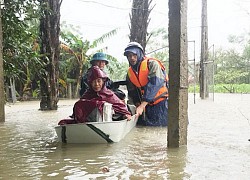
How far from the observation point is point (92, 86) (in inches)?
207

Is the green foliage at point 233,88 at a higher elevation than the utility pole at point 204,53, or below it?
below

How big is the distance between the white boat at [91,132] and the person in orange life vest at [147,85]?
1537 mm

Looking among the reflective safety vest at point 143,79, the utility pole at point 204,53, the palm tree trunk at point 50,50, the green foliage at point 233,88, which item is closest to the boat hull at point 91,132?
the reflective safety vest at point 143,79

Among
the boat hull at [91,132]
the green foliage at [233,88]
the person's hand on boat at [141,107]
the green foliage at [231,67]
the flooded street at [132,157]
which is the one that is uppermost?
the green foliage at [231,67]

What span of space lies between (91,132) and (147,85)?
6.71ft

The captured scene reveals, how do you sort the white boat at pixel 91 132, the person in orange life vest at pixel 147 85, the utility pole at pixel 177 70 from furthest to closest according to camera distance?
the person in orange life vest at pixel 147 85, the white boat at pixel 91 132, the utility pole at pixel 177 70

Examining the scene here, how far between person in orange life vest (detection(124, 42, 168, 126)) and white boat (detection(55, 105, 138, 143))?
1537 mm

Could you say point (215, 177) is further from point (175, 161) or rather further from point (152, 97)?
point (152, 97)

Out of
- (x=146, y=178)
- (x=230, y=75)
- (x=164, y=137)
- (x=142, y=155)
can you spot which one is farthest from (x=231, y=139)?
(x=230, y=75)

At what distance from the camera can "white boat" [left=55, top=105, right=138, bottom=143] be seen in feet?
15.1

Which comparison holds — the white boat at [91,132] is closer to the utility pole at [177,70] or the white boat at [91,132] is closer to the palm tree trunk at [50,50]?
the utility pole at [177,70]

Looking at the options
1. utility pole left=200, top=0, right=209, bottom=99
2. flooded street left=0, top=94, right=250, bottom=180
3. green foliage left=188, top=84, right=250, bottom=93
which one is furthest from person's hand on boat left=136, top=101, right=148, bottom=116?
green foliage left=188, top=84, right=250, bottom=93

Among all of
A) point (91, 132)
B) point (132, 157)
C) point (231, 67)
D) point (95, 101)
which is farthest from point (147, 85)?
Result: point (231, 67)

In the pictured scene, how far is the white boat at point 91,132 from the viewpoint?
15.1ft
